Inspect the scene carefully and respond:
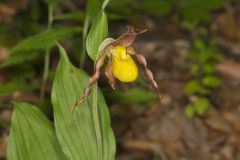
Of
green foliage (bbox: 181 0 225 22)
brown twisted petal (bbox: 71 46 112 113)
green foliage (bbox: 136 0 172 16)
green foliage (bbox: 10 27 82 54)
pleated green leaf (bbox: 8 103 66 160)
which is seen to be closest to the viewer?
brown twisted petal (bbox: 71 46 112 113)

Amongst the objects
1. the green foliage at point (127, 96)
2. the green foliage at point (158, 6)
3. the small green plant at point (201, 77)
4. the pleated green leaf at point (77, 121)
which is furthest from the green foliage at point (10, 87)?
the small green plant at point (201, 77)

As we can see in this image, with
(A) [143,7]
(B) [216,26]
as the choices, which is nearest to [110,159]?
(A) [143,7]

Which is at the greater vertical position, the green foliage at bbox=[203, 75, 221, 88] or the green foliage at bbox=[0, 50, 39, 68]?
the green foliage at bbox=[0, 50, 39, 68]

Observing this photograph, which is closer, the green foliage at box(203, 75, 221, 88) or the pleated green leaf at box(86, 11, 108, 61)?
the pleated green leaf at box(86, 11, 108, 61)

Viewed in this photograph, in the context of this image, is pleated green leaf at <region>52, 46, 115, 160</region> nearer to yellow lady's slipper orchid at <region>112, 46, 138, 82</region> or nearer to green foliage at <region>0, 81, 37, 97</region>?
yellow lady's slipper orchid at <region>112, 46, 138, 82</region>

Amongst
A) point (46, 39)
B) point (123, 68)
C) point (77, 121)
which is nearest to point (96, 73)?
point (123, 68)

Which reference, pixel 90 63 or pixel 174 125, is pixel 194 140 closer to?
pixel 174 125

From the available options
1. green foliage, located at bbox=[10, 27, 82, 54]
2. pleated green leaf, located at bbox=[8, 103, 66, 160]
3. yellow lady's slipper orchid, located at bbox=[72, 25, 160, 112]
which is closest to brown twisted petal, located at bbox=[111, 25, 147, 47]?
yellow lady's slipper orchid, located at bbox=[72, 25, 160, 112]
